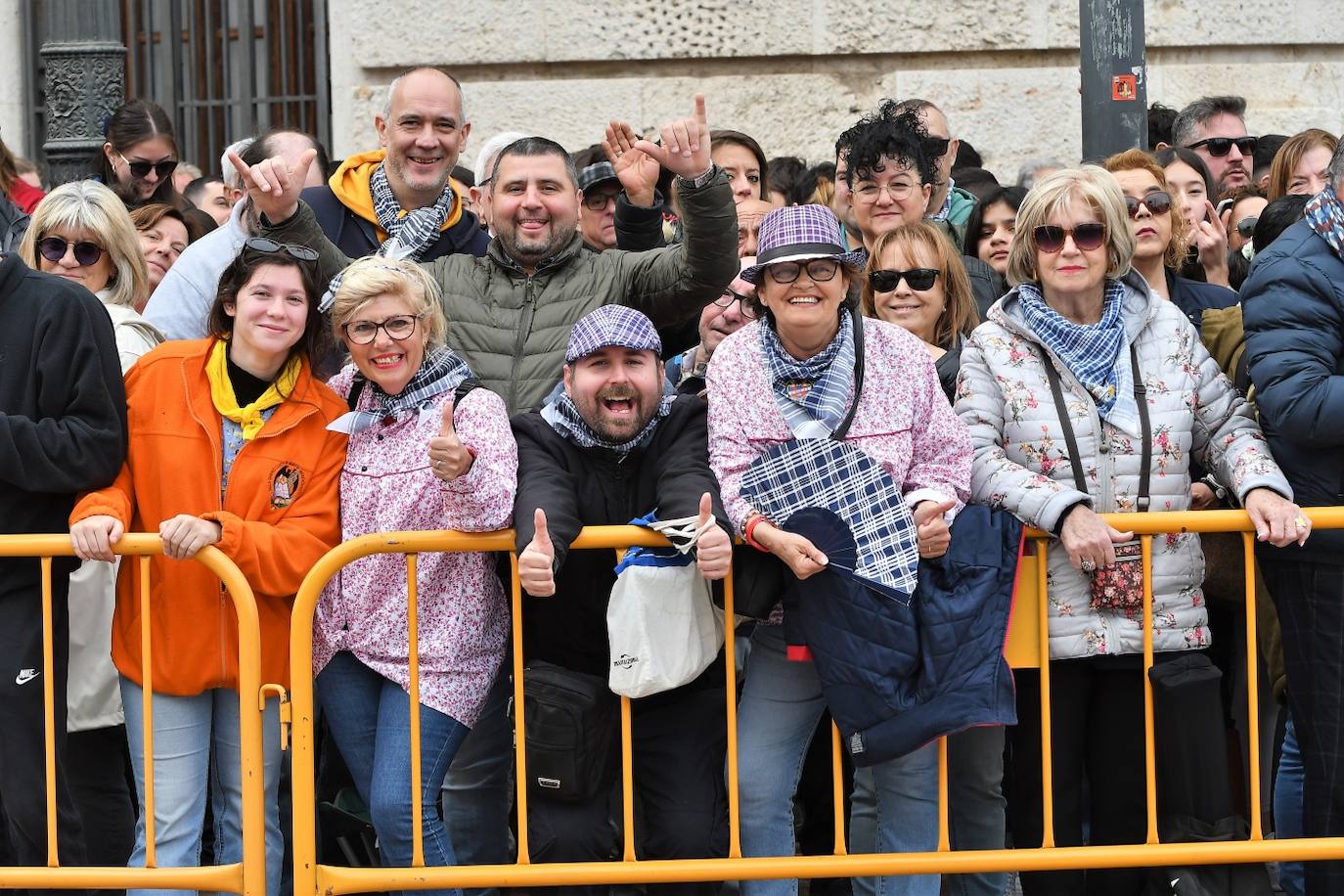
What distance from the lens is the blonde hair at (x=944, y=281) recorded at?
5.13m

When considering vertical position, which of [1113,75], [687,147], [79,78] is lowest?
[687,147]

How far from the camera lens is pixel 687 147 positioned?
187 inches

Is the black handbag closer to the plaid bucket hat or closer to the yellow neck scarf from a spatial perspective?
the yellow neck scarf

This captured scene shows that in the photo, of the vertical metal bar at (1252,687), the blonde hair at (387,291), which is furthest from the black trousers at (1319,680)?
the blonde hair at (387,291)

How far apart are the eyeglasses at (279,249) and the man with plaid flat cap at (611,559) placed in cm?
69

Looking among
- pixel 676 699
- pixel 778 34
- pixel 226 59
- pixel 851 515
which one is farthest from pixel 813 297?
pixel 226 59

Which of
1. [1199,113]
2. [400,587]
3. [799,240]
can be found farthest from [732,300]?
[1199,113]

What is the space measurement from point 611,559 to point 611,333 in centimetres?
55

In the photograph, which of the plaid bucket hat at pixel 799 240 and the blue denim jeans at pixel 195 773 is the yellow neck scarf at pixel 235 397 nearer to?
the blue denim jeans at pixel 195 773

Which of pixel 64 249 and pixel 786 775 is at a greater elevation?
pixel 64 249

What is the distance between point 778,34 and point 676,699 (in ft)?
16.2

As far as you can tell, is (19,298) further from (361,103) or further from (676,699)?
(361,103)

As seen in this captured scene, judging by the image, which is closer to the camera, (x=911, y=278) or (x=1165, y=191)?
(x=911, y=278)

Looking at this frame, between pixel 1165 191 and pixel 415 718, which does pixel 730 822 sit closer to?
pixel 415 718
